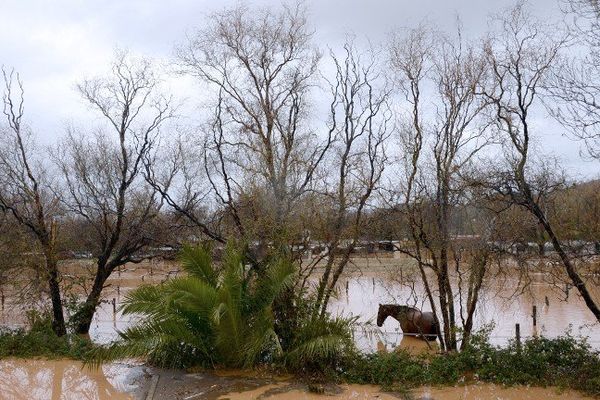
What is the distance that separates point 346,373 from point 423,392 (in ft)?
4.68

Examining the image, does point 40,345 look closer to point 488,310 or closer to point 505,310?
point 505,310

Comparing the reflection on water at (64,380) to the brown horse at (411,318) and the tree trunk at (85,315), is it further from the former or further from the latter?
the brown horse at (411,318)

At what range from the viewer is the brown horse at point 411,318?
16861 millimetres

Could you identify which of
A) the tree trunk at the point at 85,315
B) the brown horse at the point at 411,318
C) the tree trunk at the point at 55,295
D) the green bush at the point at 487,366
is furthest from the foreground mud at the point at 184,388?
the brown horse at the point at 411,318

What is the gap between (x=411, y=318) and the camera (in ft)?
55.9

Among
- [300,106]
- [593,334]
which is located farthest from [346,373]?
[593,334]

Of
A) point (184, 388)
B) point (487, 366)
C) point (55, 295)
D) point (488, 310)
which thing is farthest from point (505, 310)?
point (55, 295)

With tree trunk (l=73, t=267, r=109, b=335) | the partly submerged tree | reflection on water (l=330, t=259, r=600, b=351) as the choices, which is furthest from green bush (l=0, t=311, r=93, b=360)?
reflection on water (l=330, t=259, r=600, b=351)

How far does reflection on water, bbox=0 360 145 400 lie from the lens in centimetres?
979

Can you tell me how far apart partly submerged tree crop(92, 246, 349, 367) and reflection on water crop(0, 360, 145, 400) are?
23.6 inches

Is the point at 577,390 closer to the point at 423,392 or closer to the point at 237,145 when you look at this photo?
the point at 423,392

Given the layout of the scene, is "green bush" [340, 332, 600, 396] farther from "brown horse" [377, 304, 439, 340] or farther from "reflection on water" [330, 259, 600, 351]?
"brown horse" [377, 304, 439, 340]

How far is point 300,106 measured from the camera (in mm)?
15477

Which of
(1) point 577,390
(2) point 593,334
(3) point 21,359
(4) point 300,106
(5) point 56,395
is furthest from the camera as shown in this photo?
(2) point 593,334
